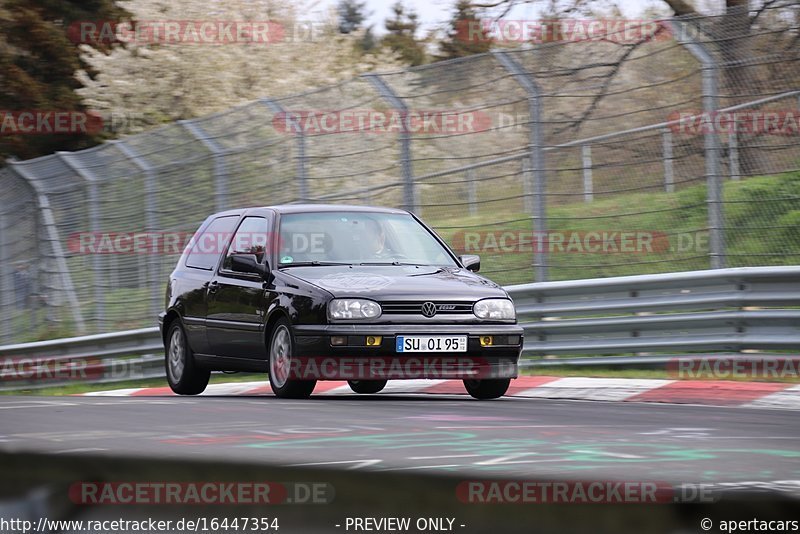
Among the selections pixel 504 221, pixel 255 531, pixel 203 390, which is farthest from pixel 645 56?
pixel 255 531

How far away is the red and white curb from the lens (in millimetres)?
8727

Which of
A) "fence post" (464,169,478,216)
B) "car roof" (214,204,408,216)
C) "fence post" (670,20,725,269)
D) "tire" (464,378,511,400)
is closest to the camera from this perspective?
"tire" (464,378,511,400)

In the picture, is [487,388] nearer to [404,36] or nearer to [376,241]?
[376,241]

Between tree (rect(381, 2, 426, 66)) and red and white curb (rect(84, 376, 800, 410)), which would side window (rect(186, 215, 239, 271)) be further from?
tree (rect(381, 2, 426, 66))

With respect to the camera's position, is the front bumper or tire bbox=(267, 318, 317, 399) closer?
the front bumper

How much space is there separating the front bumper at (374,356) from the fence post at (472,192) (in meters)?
3.56

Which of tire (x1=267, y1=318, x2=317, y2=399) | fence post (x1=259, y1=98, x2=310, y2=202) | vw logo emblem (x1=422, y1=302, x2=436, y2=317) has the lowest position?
tire (x1=267, y1=318, x2=317, y2=399)

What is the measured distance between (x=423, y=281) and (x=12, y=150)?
25.5 m

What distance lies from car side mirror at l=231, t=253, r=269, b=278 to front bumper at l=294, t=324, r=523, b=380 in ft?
2.97

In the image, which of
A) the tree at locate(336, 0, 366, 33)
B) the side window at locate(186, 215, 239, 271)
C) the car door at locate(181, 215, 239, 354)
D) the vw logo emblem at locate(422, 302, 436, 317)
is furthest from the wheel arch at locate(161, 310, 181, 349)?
the tree at locate(336, 0, 366, 33)

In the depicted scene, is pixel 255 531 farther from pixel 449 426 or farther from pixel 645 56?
pixel 645 56

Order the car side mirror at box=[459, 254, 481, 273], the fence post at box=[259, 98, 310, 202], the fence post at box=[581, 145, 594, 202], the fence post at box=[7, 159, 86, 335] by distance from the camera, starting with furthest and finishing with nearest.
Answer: the fence post at box=[7, 159, 86, 335] → the fence post at box=[259, 98, 310, 202] → the fence post at box=[581, 145, 594, 202] → the car side mirror at box=[459, 254, 481, 273]

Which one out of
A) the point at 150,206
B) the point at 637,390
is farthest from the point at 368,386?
the point at 150,206

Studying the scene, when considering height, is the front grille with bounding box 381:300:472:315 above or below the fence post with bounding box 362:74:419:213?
below
